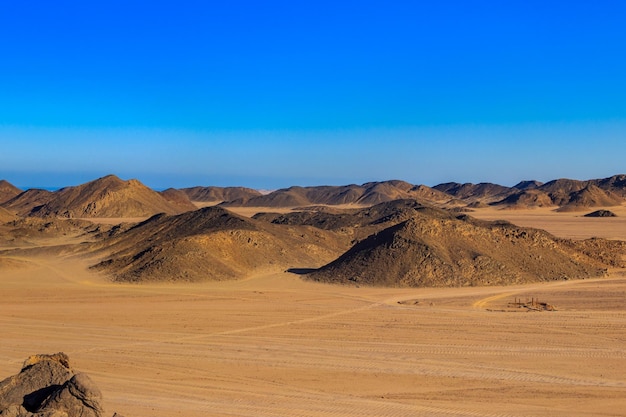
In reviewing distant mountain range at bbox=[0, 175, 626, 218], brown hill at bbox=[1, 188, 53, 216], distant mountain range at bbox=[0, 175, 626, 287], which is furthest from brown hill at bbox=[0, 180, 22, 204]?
distant mountain range at bbox=[0, 175, 626, 287]

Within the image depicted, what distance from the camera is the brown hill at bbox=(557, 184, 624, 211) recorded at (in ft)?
404

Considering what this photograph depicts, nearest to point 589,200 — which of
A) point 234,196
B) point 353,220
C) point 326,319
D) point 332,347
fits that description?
point 353,220

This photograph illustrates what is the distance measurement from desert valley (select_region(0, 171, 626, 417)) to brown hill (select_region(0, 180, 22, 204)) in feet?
242

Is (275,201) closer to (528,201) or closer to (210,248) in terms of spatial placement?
(528,201)

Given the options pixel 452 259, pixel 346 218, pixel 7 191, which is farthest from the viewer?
pixel 7 191

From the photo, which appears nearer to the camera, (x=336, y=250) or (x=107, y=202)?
(x=336, y=250)

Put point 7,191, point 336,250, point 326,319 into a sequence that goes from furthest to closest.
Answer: point 7,191, point 336,250, point 326,319

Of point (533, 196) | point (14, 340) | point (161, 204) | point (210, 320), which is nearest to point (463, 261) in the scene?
point (210, 320)

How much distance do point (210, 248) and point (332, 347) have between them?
73.4 feet

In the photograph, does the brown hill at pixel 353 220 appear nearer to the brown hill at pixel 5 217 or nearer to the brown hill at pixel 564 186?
the brown hill at pixel 5 217

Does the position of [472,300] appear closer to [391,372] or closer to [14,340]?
[391,372]

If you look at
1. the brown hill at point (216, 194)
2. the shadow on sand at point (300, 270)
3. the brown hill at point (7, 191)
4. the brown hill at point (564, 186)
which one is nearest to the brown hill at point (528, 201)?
the brown hill at point (564, 186)

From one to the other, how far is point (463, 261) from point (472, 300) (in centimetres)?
597

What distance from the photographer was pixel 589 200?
126062 millimetres
